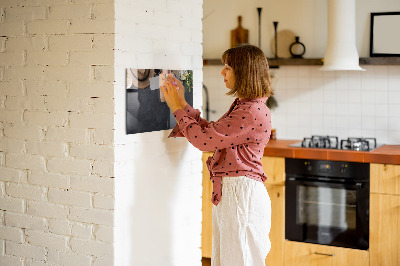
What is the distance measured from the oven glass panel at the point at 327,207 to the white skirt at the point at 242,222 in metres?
1.47

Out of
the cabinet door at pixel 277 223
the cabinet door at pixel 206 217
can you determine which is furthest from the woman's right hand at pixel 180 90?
the cabinet door at pixel 206 217

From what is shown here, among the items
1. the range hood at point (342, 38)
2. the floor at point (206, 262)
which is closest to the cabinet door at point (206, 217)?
the floor at point (206, 262)

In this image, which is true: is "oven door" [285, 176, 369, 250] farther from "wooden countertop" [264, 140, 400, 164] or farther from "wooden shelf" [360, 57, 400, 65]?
"wooden shelf" [360, 57, 400, 65]

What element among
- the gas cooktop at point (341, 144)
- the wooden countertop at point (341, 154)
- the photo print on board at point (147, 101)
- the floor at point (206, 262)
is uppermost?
the photo print on board at point (147, 101)

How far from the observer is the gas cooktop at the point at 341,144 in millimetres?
4180

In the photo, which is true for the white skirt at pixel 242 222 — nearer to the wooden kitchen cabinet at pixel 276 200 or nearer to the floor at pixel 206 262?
the wooden kitchen cabinet at pixel 276 200

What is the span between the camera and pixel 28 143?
2.83m

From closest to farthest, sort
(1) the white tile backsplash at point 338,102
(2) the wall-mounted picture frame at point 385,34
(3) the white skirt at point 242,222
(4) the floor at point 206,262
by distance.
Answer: (3) the white skirt at point 242,222
(2) the wall-mounted picture frame at point 385,34
(1) the white tile backsplash at point 338,102
(4) the floor at point 206,262

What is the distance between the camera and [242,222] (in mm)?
2711

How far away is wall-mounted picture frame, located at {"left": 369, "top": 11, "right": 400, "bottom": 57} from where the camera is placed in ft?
14.5

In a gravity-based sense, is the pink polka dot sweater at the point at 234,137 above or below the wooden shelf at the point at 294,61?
below

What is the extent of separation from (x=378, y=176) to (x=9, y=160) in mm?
2367

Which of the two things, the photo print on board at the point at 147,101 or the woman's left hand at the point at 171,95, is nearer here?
the photo print on board at the point at 147,101

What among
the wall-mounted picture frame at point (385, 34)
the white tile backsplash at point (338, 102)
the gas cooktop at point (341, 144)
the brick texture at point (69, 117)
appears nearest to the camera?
the brick texture at point (69, 117)
